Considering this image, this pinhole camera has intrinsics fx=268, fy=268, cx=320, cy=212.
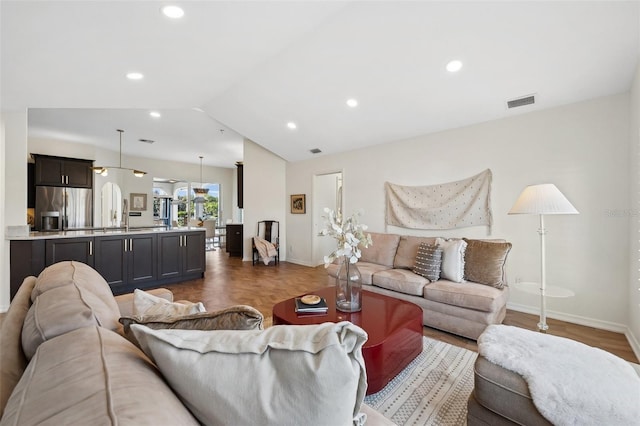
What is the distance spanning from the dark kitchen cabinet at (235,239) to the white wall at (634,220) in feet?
22.8

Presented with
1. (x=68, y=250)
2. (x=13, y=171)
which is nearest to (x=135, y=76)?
(x=13, y=171)

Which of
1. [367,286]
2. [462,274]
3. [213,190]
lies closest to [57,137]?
[213,190]

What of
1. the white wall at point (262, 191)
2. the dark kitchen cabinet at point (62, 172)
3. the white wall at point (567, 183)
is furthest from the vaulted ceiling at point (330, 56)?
the dark kitchen cabinet at point (62, 172)

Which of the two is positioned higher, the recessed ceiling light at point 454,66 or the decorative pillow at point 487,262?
the recessed ceiling light at point 454,66

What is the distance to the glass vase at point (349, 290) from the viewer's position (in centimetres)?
219

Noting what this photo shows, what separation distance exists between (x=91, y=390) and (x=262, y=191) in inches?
244

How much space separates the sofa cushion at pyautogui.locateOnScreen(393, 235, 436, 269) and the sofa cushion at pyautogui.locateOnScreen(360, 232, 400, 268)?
0.08 metres

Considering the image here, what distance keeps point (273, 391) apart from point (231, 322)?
11.7 inches

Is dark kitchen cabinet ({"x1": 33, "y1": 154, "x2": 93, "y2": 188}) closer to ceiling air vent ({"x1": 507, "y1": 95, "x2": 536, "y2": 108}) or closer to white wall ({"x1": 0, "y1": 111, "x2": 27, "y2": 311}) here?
white wall ({"x1": 0, "y1": 111, "x2": 27, "y2": 311})

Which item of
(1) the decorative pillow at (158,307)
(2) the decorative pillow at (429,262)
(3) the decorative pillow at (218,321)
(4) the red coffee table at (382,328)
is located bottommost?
(4) the red coffee table at (382,328)

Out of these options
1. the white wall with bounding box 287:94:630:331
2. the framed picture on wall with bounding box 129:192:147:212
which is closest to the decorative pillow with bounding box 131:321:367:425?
the white wall with bounding box 287:94:630:331

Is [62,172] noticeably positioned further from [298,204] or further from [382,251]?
[382,251]

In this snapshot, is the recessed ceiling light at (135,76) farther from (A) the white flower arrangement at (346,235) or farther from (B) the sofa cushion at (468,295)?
(B) the sofa cushion at (468,295)

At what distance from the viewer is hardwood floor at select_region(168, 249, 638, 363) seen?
8.29ft
